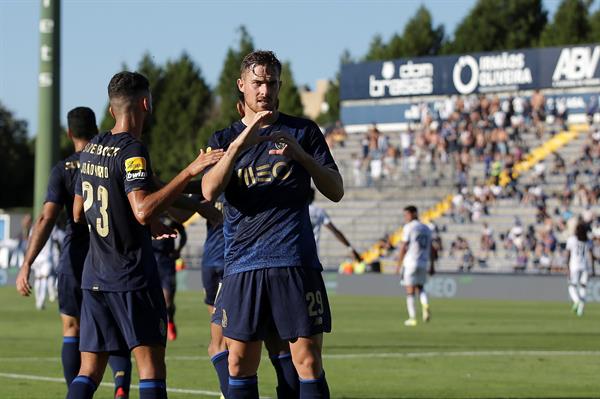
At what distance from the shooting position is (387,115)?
70.7m

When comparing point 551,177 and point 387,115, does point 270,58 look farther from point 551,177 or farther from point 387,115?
point 387,115

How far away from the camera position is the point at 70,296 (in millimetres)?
11562

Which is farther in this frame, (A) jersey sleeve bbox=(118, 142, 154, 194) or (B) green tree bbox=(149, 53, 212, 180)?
(B) green tree bbox=(149, 53, 212, 180)

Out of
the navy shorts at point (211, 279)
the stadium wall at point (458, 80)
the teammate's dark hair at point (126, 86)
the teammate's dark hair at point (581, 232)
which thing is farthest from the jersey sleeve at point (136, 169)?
the stadium wall at point (458, 80)

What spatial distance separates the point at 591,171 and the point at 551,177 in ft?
7.17

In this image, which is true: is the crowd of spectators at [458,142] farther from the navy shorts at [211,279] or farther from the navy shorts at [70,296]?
the navy shorts at [70,296]

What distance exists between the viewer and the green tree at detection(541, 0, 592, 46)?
81.2m

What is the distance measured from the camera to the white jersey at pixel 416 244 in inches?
1119

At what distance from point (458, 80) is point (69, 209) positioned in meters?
58.0

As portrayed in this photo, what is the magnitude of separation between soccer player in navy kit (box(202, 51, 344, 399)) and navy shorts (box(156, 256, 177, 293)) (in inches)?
487

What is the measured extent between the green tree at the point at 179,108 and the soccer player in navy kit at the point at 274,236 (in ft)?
286

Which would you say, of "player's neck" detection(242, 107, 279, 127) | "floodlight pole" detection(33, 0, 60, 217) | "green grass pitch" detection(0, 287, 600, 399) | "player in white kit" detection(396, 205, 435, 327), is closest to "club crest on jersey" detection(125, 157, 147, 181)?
"player's neck" detection(242, 107, 279, 127)

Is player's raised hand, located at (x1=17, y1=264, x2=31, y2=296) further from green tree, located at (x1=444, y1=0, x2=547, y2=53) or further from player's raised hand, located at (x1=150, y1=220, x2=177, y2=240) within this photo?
green tree, located at (x1=444, y1=0, x2=547, y2=53)

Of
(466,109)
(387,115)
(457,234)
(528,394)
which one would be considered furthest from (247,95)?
(387,115)
